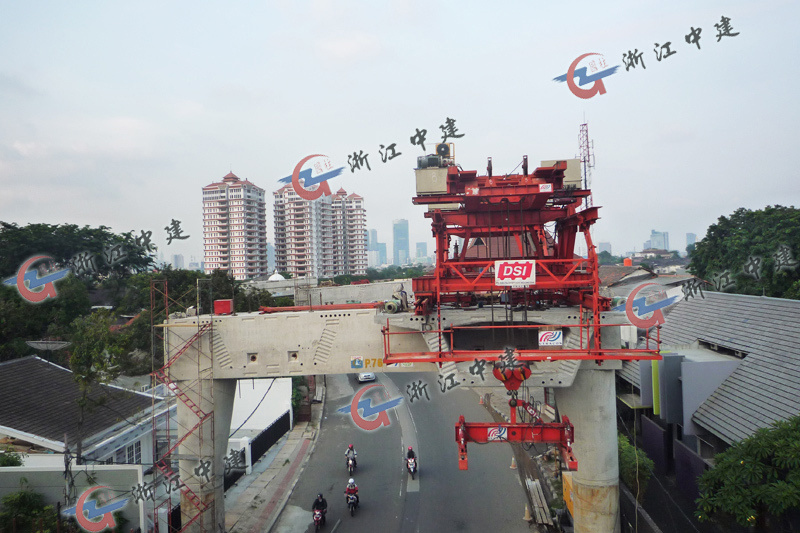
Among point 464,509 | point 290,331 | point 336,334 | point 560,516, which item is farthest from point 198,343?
point 560,516

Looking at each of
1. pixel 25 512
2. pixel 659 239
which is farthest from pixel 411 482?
pixel 659 239

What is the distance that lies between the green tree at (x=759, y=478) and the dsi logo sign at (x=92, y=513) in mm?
14335

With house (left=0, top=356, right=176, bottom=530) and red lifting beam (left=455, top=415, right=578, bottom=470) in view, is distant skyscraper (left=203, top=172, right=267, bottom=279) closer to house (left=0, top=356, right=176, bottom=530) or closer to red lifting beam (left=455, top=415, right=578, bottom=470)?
house (left=0, top=356, right=176, bottom=530)

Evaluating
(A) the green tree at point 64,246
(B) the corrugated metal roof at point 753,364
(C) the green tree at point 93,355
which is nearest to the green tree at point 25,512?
(C) the green tree at point 93,355

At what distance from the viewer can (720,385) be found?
15.0m

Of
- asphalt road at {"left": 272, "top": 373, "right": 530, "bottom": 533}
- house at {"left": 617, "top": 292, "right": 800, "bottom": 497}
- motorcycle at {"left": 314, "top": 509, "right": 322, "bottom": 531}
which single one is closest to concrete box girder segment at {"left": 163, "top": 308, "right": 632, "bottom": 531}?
asphalt road at {"left": 272, "top": 373, "right": 530, "bottom": 533}

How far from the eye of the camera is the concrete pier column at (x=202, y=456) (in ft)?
41.9

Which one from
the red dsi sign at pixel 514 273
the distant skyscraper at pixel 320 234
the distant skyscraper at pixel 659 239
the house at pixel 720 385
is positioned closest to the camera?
the red dsi sign at pixel 514 273

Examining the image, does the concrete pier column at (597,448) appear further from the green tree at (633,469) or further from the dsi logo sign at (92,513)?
the dsi logo sign at (92,513)

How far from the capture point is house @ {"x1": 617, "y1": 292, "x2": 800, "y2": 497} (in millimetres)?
13062

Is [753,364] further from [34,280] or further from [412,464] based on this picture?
[34,280]

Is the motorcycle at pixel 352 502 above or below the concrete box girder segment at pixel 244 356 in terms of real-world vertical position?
below

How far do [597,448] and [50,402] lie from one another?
18500mm

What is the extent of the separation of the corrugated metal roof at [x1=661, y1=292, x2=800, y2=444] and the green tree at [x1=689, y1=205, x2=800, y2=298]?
8.01 meters
